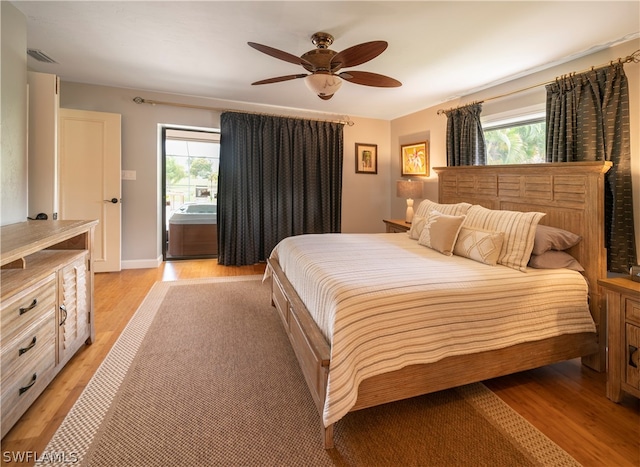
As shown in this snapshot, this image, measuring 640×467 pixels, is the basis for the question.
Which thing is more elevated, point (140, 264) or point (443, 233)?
point (443, 233)

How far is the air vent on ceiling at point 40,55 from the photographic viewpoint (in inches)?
118

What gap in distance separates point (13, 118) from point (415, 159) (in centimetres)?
454

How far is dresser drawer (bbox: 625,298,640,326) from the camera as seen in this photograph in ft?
5.42

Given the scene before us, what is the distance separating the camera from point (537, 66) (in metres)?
3.02

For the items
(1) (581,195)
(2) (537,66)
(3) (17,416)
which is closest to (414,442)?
(3) (17,416)

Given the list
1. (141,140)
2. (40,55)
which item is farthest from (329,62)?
(141,140)

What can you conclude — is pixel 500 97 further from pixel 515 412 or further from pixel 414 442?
pixel 414 442

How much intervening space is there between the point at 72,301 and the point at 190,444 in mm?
1262

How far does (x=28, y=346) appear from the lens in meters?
1.50

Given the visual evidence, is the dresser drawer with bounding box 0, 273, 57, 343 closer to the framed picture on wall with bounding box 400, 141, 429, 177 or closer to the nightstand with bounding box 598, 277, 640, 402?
the nightstand with bounding box 598, 277, 640, 402

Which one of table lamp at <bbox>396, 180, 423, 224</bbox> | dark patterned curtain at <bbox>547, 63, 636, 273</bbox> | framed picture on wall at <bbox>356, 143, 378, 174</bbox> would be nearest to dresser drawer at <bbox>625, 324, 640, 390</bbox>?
dark patterned curtain at <bbox>547, 63, 636, 273</bbox>

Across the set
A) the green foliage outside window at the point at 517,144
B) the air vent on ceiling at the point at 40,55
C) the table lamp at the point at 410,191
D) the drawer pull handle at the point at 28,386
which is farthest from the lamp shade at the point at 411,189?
the air vent on ceiling at the point at 40,55

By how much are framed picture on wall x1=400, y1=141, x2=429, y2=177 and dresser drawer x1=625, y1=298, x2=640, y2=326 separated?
3237mm

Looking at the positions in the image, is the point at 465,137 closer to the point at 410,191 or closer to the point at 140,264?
the point at 410,191
